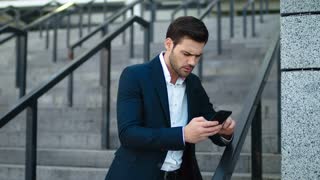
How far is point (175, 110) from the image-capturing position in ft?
8.90

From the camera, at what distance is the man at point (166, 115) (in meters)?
2.51

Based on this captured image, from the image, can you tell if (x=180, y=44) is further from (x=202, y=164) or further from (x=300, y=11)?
(x=202, y=164)

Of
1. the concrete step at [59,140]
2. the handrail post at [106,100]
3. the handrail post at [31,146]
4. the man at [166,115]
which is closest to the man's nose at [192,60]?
the man at [166,115]

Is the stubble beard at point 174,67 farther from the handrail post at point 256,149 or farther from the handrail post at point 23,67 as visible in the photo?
the handrail post at point 23,67

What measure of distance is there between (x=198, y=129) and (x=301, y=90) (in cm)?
109

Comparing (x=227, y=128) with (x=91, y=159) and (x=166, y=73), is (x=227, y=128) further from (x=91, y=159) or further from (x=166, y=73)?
(x=91, y=159)

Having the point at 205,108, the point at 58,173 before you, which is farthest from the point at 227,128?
the point at 58,173

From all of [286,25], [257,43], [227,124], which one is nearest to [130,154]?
[227,124]

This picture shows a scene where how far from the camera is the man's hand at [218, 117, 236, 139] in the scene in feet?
9.06

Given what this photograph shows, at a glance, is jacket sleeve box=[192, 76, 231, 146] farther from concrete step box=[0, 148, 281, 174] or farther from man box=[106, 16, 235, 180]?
concrete step box=[0, 148, 281, 174]

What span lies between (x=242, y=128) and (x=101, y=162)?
7.00 ft

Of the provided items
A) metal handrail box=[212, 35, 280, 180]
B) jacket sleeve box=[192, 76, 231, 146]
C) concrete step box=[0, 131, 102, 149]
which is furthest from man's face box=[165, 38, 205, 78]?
concrete step box=[0, 131, 102, 149]

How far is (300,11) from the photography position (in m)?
3.37

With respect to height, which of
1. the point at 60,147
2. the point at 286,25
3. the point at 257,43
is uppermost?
the point at 286,25
